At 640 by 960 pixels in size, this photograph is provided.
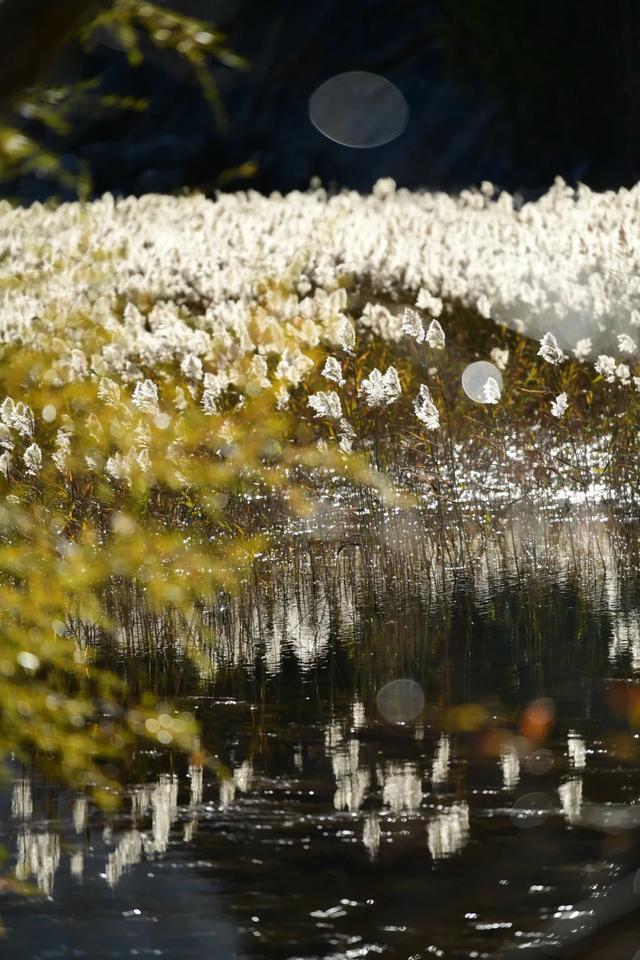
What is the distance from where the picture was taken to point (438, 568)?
584cm

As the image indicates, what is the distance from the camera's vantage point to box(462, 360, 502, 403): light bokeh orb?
7609 mm

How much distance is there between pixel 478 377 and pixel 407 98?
9727 millimetres

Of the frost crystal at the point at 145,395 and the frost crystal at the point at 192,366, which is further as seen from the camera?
the frost crystal at the point at 192,366

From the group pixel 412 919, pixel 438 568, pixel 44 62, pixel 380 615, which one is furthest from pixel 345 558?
pixel 44 62

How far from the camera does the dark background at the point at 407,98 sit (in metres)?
14.2

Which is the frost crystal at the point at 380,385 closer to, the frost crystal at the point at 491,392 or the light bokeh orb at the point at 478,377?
the frost crystal at the point at 491,392

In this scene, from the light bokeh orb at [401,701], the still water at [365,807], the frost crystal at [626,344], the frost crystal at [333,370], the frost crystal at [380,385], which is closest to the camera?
the still water at [365,807]

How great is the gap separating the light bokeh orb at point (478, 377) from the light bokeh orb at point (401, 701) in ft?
11.2

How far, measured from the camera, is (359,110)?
55.1 ft

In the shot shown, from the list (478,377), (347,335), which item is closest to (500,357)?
(478,377)

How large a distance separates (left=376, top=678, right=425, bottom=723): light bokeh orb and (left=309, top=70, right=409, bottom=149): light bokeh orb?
41.5ft

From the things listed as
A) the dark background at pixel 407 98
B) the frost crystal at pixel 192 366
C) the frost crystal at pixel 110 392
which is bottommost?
the frost crystal at pixel 110 392

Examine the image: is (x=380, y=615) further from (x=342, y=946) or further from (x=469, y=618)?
(x=342, y=946)

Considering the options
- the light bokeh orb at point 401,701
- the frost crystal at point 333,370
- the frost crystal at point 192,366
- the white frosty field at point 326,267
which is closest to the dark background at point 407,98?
the white frosty field at point 326,267
